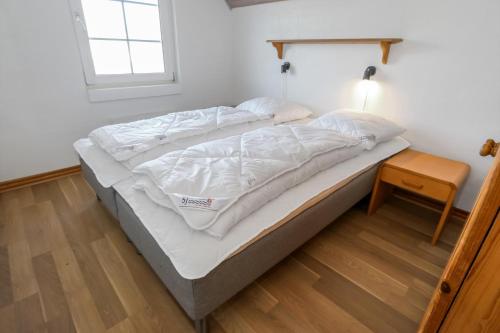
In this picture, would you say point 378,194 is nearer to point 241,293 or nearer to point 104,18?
point 241,293

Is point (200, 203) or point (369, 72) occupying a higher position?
point (369, 72)

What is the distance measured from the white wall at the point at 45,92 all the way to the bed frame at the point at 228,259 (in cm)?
126

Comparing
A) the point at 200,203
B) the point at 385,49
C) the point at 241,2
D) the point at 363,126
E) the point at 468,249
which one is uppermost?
the point at 241,2

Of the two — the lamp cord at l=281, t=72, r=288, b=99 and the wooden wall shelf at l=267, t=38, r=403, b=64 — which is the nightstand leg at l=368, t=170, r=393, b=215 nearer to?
the wooden wall shelf at l=267, t=38, r=403, b=64

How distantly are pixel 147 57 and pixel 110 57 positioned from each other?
37 centimetres

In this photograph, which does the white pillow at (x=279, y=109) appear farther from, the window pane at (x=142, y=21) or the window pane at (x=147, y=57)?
the window pane at (x=142, y=21)

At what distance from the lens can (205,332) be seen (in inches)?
44.7

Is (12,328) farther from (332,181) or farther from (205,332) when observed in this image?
(332,181)

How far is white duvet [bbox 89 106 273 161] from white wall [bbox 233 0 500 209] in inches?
29.7

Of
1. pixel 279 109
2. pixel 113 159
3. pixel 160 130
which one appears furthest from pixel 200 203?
pixel 279 109

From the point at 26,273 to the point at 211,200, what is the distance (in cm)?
123

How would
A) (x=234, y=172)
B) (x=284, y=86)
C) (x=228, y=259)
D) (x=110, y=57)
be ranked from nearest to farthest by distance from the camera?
(x=228, y=259), (x=234, y=172), (x=110, y=57), (x=284, y=86)

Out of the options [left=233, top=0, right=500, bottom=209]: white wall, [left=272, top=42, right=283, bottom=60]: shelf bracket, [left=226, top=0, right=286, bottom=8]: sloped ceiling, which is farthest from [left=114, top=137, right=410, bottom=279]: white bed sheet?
[left=226, top=0, right=286, bottom=8]: sloped ceiling

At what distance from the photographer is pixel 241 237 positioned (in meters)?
1.07
